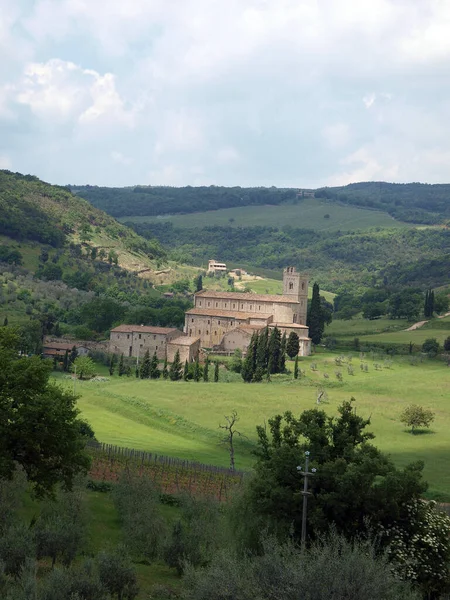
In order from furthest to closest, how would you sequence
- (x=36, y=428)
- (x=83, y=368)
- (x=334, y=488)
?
1. (x=83, y=368)
2. (x=36, y=428)
3. (x=334, y=488)

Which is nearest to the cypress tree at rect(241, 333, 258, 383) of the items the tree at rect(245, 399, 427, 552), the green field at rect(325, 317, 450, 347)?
the green field at rect(325, 317, 450, 347)

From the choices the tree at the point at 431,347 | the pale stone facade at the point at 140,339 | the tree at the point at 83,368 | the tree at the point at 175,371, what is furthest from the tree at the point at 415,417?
the pale stone facade at the point at 140,339

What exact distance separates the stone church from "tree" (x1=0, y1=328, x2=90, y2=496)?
2952 inches

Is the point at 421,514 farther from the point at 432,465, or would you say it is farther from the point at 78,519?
the point at 432,465

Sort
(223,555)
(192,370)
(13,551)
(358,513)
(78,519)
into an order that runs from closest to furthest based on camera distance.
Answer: (223,555) < (13,551) < (358,513) < (78,519) < (192,370)

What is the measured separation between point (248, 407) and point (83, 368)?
25067 mm

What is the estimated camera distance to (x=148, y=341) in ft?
370

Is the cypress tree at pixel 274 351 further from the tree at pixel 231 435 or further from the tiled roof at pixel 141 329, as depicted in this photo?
the tree at pixel 231 435

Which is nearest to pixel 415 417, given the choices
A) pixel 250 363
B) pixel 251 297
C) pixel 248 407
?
pixel 248 407

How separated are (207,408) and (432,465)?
22.8 metres

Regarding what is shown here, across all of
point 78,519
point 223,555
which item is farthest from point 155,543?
point 223,555

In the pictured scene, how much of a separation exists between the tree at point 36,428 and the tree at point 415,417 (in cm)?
4160

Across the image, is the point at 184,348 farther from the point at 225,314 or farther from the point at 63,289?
the point at 63,289

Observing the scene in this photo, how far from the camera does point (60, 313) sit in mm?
138750
